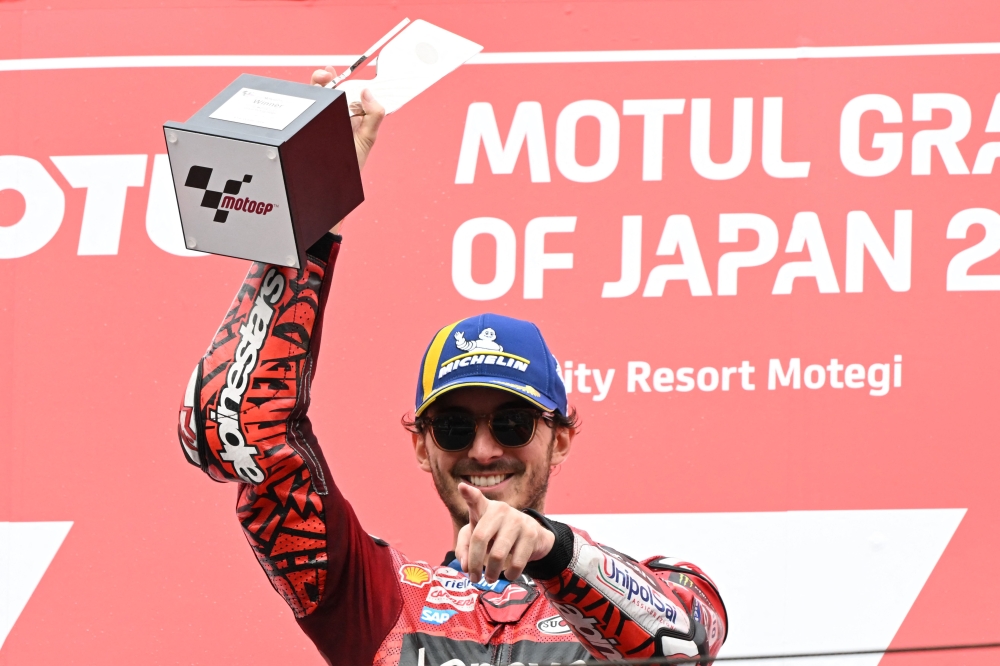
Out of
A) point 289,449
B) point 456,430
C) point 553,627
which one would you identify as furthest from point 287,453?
point 553,627

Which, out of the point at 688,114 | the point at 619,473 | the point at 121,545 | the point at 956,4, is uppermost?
the point at 956,4

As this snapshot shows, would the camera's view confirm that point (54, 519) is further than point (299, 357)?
Yes

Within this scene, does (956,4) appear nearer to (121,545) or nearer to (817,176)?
(817,176)

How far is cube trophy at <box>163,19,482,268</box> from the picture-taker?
1142 mm

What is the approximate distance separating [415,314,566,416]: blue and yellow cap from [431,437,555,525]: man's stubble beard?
75 millimetres

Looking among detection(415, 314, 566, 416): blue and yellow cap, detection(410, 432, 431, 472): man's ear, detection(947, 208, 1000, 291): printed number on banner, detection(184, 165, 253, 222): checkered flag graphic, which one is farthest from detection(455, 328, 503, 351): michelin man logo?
detection(947, 208, 1000, 291): printed number on banner

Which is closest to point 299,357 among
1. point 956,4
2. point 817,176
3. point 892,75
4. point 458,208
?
point 458,208

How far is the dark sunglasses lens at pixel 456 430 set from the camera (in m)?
1.40

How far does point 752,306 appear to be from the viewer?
193 cm

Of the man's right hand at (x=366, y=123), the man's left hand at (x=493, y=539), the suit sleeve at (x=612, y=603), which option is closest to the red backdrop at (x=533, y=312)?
the man's right hand at (x=366, y=123)

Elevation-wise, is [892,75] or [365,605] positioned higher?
[892,75]

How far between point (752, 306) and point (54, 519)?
116 centimetres

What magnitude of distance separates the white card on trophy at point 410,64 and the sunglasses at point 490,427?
0.35m

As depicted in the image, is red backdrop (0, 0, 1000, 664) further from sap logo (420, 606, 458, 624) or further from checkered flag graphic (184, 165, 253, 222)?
checkered flag graphic (184, 165, 253, 222)
